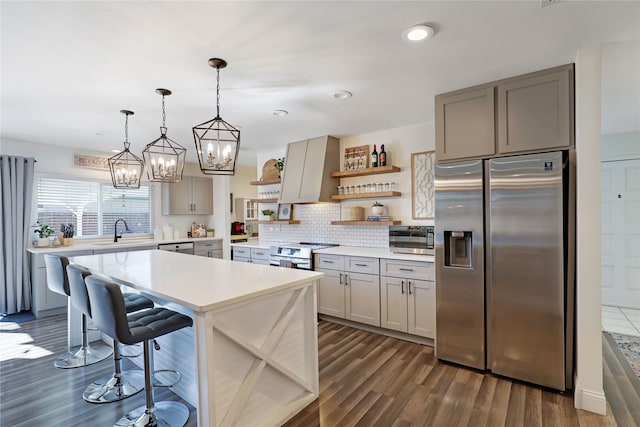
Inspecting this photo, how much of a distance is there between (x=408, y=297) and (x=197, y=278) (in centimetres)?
214

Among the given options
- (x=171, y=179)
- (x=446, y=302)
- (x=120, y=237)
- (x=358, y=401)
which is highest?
(x=171, y=179)

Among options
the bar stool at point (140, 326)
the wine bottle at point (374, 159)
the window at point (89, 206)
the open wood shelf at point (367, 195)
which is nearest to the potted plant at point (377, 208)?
the open wood shelf at point (367, 195)

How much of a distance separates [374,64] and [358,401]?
8.20 feet

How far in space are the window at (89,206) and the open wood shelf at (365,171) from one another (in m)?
3.82

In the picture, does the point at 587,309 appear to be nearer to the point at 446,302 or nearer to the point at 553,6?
the point at 446,302

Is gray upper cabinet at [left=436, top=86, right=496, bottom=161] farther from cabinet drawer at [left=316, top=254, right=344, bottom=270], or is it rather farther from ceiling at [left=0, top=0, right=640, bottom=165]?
cabinet drawer at [left=316, top=254, right=344, bottom=270]

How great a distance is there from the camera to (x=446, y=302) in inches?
112

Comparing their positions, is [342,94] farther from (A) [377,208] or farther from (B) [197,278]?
(B) [197,278]

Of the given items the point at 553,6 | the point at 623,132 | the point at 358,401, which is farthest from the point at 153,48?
the point at 623,132

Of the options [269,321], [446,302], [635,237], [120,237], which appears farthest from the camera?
[120,237]

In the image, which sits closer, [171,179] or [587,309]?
[587,309]

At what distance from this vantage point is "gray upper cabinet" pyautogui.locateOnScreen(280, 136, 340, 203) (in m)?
4.32

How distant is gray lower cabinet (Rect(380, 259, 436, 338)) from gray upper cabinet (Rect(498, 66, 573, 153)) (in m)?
1.37

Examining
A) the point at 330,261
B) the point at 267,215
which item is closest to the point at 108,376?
the point at 330,261
